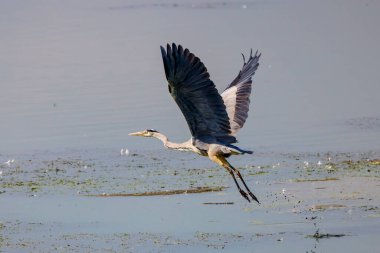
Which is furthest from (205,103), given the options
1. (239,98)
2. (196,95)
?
(239,98)

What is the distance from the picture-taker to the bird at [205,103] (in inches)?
356

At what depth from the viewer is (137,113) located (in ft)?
50.8

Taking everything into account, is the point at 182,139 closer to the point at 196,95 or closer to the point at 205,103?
the point at 205,103

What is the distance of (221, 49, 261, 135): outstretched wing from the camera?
10.5 metres

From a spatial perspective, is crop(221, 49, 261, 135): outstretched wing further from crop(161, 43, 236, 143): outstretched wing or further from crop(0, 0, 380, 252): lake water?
crop(0, 0, 380, 252): lake water

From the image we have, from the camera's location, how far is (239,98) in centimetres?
1075

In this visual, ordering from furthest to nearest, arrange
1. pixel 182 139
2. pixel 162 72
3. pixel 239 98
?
pixel 162 72
pixel 182 139
pixel 239 98

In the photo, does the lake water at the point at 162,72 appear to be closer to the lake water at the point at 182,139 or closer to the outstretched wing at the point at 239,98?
the lake water at the point at 182,139

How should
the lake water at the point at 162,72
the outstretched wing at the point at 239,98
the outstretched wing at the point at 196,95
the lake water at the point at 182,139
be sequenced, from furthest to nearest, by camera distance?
the lake water at the point at 162,72, the outstretched wing at the point at 239,98, the lake water at the point at 182,139, the outstretched wing at the point at 196,95

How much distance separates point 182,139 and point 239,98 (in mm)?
3169

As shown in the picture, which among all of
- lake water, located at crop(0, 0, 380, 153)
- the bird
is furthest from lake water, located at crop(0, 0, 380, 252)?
the bird

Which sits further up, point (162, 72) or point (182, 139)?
point (162, 72)

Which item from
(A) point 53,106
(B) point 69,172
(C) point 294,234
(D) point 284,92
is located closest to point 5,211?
(B) point 69,172

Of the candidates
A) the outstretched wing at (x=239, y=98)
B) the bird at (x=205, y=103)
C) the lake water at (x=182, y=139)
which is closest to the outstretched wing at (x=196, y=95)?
the bird at (x=205, y=103)
